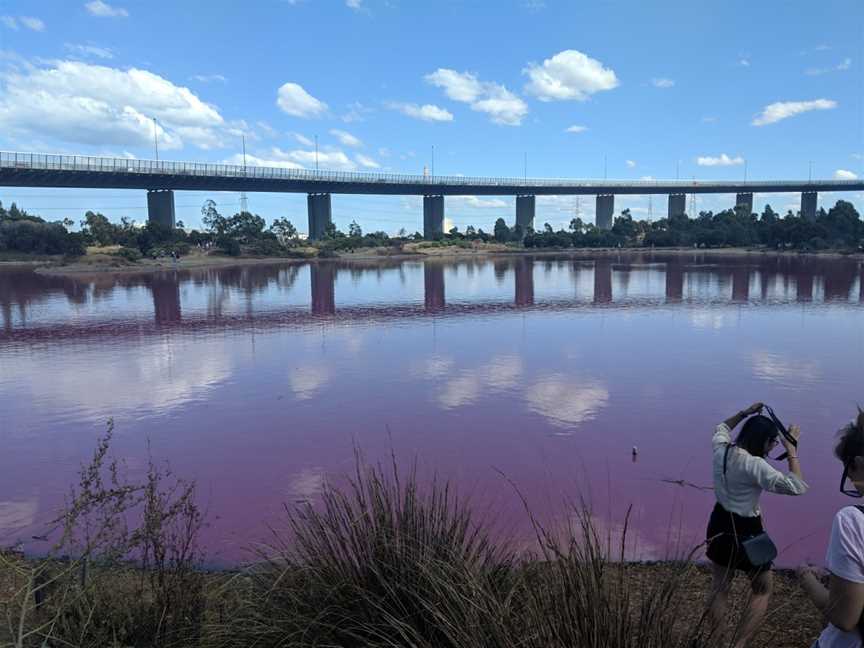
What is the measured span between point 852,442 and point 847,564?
0.47 m

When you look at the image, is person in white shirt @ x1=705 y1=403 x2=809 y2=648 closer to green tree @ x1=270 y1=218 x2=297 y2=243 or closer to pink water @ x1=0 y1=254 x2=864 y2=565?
pink water @ x1=0 y1=254 x2=864 y2=565

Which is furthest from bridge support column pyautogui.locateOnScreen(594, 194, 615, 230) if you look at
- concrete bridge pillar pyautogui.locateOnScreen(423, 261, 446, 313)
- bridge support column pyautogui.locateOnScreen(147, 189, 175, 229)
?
concrete bridge pillar pyautogui.locateOnScreen(423, 261, 446, 313)

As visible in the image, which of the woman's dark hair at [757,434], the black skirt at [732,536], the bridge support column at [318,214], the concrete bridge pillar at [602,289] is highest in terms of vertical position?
the bridge support column at [318,214]

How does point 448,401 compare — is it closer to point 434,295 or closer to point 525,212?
point 434,295

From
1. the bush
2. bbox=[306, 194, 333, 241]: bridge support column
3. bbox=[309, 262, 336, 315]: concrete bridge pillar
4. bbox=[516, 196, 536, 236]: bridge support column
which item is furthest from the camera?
bbox=[516, 196, 536, 236]: bridge support column

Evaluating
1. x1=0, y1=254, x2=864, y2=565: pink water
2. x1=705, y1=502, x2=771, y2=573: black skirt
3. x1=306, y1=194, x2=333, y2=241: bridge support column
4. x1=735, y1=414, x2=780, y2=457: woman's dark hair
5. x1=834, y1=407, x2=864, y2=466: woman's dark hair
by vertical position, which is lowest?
x1=0, y1=254, x2=864, y2=565: pink water

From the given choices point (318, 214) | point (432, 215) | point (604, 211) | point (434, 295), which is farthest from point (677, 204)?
point (434, 295)

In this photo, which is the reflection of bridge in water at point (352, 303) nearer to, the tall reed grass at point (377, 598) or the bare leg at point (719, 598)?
the tall reed grass at point (377, 598)

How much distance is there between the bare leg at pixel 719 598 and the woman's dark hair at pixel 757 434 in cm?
72

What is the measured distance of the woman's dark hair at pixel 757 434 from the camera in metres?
3.78

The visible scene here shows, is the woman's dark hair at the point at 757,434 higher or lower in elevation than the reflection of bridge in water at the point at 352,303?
higher

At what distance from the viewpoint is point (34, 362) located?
615 inches

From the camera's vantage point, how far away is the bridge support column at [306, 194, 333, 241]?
109938 millimetres

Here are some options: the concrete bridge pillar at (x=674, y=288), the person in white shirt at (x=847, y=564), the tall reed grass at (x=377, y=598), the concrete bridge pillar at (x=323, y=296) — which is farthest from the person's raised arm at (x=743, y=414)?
the concrete bridge pillar at (x=674, y=288)
